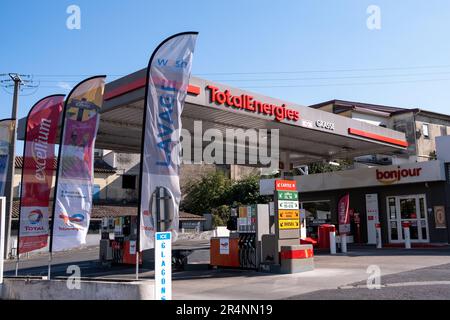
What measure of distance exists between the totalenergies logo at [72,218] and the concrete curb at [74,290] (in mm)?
1371

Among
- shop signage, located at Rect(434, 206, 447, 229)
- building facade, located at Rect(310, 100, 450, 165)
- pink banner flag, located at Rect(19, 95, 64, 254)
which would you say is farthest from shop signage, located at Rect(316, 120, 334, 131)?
building facade, located at Rect(310, 100, 450, 165)

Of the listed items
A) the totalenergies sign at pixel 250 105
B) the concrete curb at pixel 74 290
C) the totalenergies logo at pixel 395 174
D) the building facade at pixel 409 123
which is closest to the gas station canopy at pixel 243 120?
the totalenergies sign at pixel 250 105

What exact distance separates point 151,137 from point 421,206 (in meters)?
18.0

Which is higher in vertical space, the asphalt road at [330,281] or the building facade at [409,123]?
the building facade at [409,123]

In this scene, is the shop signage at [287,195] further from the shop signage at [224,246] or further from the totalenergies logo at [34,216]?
the totalenergies logo at [34,216]

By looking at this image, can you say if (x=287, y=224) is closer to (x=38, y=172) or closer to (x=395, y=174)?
(x=38, y=172)

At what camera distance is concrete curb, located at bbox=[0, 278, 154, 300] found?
8.88 metres

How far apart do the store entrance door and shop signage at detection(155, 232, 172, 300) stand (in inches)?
729

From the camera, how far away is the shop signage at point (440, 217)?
2250cm
